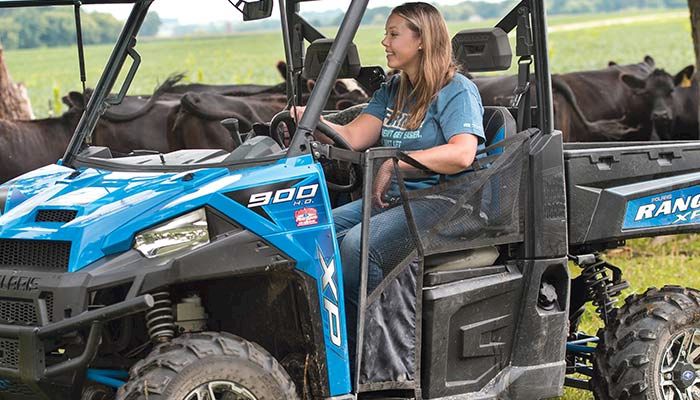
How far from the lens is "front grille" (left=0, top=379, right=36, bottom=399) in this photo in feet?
14.3

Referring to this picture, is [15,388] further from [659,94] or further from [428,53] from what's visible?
[659,94]

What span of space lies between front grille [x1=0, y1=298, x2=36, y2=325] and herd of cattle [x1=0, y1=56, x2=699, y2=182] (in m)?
6.19

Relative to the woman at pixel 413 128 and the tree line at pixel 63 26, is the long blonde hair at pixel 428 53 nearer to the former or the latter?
the woman at pixel 413 128

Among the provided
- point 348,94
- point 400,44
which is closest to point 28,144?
point 348,94

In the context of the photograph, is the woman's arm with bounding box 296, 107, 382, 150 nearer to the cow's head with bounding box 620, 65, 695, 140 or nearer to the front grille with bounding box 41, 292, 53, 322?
the front grille with bounding box 41, 292, 53, 322

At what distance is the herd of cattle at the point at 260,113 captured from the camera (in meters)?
12.9

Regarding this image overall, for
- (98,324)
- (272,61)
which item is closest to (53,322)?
(98,324)

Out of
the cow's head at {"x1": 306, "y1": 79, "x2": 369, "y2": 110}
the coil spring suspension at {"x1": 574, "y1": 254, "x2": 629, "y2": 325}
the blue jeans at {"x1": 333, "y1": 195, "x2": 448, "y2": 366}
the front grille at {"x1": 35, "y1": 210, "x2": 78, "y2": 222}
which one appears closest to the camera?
the front grille at {"x1": 35, "y1": 210, "x2": 78, "y2": 222}

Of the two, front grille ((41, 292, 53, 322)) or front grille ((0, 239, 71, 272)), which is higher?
front grille ((0, 239, 71, 272))

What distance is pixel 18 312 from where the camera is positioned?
4363 millimetres

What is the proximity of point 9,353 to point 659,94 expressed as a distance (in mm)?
12968

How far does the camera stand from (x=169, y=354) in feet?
14.1

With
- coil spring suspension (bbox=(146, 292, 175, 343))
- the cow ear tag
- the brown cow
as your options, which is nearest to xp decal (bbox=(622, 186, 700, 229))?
coil spring suspension (bbox=(146, 292, 175, 343))

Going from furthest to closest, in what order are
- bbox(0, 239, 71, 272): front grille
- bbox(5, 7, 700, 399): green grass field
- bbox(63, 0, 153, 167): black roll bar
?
bbox(5, 7, 700, 399): green grass field < bbox(63, 0, 153, 167): black roll bar < bbox(0, 239, 71, 272): front grille
